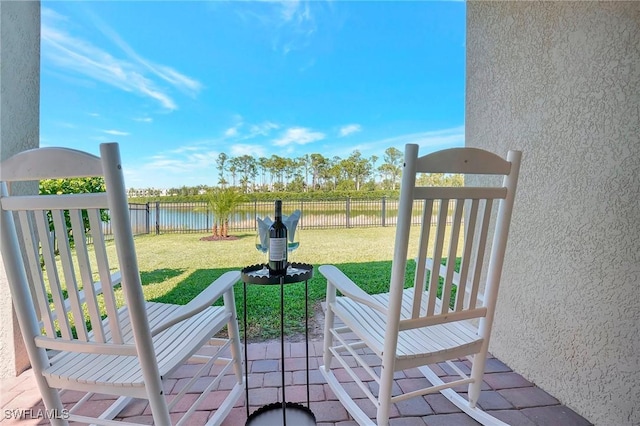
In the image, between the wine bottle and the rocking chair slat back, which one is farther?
the wine bottle

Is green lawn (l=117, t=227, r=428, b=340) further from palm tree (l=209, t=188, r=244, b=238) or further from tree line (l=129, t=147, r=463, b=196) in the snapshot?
tree line (l=129, t=147, r=463, b=196)

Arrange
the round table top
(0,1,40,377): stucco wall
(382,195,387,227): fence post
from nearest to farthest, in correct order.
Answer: the round table top → (0,1,40,377): stucco wall → (382,195,387,227): fence post

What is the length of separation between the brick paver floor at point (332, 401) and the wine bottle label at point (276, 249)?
0.72 meters

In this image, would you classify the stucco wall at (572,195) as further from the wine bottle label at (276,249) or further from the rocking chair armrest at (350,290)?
the wine bottle label at (276,249)

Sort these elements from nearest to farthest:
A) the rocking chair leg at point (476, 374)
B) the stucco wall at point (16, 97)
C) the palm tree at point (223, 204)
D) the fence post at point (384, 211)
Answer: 1. the rocking chair leg at point (476, 374)
2. the stucco wall at point (16, 97)
3. the palm tree at point (223, 204)
4. the fence post at point (384, 211)

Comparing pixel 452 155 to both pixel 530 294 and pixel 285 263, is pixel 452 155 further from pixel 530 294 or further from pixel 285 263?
pixel 530 294

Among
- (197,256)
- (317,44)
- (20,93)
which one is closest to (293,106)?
(317,44)

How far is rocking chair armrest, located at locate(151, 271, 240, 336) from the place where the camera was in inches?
37.7

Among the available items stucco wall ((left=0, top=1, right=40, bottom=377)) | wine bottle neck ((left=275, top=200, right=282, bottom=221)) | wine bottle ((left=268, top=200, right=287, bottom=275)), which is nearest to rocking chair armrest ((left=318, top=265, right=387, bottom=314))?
wine bottle ((left=268, top=200, right=287, bottom=275))

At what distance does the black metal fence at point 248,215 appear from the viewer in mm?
6238

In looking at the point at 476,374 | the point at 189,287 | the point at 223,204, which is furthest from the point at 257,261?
the point at 476,374

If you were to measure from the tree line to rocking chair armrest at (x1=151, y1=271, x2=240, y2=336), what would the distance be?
14.8 ft

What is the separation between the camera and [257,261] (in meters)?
4.46

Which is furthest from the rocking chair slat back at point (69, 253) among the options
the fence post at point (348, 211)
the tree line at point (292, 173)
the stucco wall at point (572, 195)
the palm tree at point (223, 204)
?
the fence post at point (348, 211)
